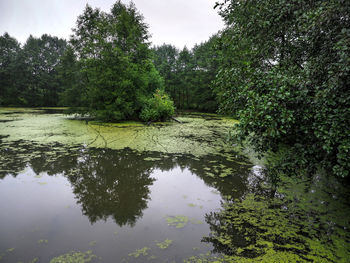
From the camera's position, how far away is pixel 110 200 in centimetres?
350

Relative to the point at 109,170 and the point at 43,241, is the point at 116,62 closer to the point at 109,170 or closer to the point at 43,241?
the point at 109,170

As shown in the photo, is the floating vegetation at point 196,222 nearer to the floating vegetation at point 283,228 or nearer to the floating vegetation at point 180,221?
the floating vegetation at point 180,221

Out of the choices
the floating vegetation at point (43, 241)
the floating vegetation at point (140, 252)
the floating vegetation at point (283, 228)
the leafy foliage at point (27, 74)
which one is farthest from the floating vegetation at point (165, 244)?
the leafy foliage at point (27, 74)

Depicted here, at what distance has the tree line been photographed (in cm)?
209

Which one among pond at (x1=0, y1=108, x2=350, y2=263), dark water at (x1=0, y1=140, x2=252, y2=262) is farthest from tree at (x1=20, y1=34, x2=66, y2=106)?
pond at (x1=0, y1=108, x2=350, y2=263)

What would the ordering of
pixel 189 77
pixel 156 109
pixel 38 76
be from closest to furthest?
pixel 156 109 → pixel 189 77 → pixel 38 76

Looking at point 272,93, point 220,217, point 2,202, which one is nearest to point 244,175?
point 220,217

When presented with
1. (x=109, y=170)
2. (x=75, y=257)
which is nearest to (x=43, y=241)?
(x=75, y=257)

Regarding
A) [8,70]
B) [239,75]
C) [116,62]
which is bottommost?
[239,75]

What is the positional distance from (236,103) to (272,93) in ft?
3.91

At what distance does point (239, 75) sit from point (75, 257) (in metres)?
3.43

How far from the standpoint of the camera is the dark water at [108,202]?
93.1 inches

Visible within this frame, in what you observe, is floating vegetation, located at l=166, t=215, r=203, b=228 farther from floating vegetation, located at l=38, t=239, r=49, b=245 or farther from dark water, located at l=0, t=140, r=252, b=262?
floating vegetation, located at l=38, t=239, r=49, b=245

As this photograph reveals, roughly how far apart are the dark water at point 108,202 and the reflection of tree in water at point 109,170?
18 millimetres
